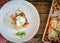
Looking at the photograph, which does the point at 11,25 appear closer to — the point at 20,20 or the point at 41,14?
the point at 20,20

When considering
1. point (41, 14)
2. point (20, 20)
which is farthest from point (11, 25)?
point (41, 14)

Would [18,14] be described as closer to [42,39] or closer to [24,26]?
[24,26]

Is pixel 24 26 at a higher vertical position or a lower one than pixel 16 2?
lower

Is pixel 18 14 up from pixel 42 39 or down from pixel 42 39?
up

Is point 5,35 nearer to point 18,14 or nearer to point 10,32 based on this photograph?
point 10,32

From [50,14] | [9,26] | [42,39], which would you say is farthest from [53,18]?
[9,26]

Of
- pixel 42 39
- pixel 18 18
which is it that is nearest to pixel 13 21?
pixel 18 18
